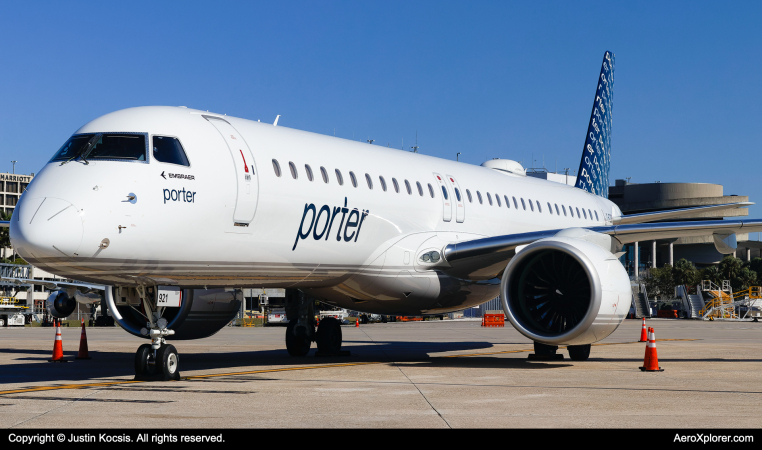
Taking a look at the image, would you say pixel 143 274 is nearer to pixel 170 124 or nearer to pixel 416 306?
pixel 170 124

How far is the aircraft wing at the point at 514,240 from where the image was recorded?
606 inches

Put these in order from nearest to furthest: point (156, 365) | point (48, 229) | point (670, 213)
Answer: point (48, 229)
point (156, 365)
point (670, 213)

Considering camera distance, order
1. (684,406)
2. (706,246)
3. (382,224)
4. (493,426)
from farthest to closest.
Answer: (706,246) < (382,224) < (684,406) < (493,426)

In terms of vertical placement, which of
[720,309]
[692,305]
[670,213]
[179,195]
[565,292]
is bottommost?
[720,309]

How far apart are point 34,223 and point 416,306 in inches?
324

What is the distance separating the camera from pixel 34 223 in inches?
398

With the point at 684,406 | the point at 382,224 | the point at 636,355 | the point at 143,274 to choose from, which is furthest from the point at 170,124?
the point at 636,355

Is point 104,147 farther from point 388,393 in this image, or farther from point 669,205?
point 669,205

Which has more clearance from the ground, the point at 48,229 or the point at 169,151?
the point at 169,151

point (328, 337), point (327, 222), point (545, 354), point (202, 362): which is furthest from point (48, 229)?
point (545, 354)

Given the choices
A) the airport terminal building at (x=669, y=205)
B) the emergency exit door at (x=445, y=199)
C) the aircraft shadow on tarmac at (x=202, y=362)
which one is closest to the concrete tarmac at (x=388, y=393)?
the aircraft shadow on tarmac at (x=202, y=362)

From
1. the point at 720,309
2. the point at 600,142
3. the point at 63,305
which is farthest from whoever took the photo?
the point at 720,309

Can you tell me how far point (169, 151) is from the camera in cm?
1160

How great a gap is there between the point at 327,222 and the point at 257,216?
1.63 metres
